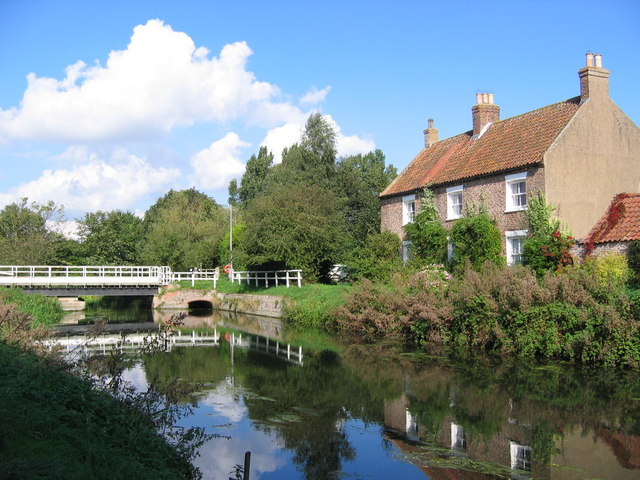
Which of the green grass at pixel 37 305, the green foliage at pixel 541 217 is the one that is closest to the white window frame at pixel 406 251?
the green foliage at pixel 541 217

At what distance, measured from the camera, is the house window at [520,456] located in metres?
9.17

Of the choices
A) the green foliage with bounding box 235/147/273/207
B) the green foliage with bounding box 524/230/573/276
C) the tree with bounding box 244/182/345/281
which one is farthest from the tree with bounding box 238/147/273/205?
the green foliage with bounding box 524/230/573/276

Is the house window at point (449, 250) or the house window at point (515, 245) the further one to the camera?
the house window at point (449, 250)

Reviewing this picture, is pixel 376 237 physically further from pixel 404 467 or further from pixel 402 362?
pixel 404 467

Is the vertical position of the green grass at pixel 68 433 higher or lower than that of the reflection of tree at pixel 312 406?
higher

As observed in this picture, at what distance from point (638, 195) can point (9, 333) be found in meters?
20.7

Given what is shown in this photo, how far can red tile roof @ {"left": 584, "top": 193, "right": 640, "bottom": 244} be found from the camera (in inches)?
803

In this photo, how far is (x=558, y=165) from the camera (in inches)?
894

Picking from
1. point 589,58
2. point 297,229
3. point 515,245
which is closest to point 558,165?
point 515,245

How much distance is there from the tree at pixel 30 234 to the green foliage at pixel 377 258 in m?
30.0

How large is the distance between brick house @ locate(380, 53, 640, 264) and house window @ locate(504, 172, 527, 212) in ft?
0.13

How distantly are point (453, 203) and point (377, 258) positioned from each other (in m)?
4.47

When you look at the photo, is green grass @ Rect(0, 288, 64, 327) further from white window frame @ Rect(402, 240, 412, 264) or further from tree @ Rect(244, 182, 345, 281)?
white window frame @ Rect(402, 240, 412, 264)

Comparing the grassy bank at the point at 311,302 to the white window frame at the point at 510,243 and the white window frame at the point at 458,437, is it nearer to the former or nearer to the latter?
the white window frame at the point at 510,243
